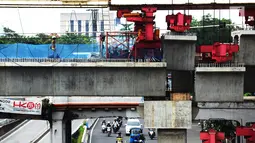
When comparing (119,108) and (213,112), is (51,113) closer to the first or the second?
(119,108)

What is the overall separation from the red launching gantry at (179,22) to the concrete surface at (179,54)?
1.42 ft

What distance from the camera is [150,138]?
47906mm

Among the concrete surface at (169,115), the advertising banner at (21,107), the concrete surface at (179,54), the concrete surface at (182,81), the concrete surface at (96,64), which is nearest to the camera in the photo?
the concrete surface at (96,64)

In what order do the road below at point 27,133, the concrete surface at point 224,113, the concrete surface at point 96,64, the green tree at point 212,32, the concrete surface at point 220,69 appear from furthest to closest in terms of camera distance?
1. the road below at point 27,133
2. the green tree at point 212,32
3. the concrete surface at point 224,113
4. the concrete surface at point 220,69
5. the concrete surface at point 96,64

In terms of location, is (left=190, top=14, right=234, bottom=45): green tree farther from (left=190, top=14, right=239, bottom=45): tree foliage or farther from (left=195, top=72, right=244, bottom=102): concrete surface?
(left=195, top=72, right=244, bottom=102): concrete surface

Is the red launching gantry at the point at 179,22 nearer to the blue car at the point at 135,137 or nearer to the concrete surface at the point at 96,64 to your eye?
the concrete surface at the point at 96,64

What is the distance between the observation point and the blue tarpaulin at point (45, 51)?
76.6 feet

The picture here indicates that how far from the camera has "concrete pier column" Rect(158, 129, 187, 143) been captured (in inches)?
888

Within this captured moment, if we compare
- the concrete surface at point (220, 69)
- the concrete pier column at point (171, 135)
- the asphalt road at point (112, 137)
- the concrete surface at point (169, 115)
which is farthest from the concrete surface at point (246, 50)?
the asphalt road at point (112, 137)

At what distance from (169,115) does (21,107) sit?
11.8 metres

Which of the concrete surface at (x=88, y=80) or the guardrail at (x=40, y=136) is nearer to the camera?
the concrete surface at (x=88, y=80)

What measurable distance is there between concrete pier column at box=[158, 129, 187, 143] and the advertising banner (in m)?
10.9

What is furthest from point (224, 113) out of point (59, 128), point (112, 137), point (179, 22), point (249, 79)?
point (112, 137)

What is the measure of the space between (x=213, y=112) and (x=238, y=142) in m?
7.97
